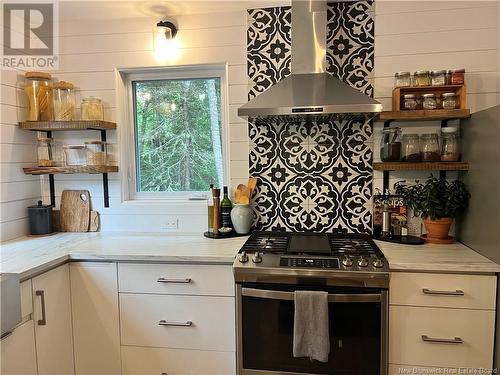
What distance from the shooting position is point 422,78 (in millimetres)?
2117

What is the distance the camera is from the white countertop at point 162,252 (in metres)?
1.72

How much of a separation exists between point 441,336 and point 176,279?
1369 millimetres

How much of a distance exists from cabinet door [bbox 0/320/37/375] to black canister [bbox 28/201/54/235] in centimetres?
92

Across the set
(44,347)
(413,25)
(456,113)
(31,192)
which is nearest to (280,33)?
(413,25)

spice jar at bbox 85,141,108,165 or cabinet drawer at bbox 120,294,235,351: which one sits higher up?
spice jar at bbox 85,141,108,165

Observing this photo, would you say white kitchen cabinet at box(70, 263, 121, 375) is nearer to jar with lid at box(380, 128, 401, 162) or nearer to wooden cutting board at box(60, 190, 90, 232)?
wooden cutting board at box(60, 190, 90, 232)

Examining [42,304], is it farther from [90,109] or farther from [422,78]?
[422,78]

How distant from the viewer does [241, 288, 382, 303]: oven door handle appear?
5.61 ft

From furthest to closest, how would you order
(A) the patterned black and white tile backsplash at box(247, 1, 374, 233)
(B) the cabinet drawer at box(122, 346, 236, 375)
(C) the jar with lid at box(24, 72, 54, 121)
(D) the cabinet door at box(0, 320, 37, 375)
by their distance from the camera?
(C) the jar with lid at box(24, 72, 54, 121) < (A) the patterned black and white tile backsplash at box(247, 1, 374, 233) < (B) the cabinet drawer at box(122, 346, 236, 375) < (D) the cabinet door at box(0, 320, 37, 375)

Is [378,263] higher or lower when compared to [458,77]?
lower

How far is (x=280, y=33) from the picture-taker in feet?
7.70

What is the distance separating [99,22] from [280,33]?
1277 millimetres

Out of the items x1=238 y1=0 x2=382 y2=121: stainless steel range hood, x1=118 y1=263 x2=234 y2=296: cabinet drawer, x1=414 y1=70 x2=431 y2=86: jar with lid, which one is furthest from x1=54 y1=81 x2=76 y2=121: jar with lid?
x1=414 y1=70 x2=431 y2=86: jar with lid

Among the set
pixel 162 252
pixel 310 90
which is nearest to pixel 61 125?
pixel 162 252
